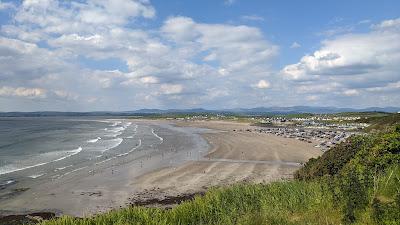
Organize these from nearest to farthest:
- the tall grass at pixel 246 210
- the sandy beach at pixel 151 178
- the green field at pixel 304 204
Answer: the green field at pixel 304 204, the tall grass at pixel 246 210, the sandy beach at pixel 151 178

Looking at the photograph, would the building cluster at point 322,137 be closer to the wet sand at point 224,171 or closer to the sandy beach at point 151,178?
the wet sand at point 224,171

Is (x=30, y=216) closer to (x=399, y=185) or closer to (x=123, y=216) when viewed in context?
(x=123, y=216)

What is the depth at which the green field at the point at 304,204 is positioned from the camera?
10648mm

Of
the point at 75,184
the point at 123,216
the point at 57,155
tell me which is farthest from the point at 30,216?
the point at 57,155

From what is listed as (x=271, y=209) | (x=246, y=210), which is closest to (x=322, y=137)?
(x=246, y=210)

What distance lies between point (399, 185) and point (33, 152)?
156ft

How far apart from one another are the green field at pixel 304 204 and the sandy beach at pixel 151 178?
9583 mm

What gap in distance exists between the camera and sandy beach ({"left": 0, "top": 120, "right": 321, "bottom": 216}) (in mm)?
24406

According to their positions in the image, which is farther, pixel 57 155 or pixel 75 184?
pixel 57 155

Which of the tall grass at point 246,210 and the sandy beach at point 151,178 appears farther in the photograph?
the sandy beach at point 151,178

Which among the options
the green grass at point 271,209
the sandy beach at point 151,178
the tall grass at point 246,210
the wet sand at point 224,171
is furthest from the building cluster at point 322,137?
the green grass at point 271,209

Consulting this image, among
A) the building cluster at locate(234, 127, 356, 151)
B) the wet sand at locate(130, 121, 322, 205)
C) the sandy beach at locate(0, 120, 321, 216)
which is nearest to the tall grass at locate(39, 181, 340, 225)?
the wet sand at locate(130, 121, 322, 205)

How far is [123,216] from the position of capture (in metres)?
12.3

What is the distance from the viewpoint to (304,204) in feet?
42.8
